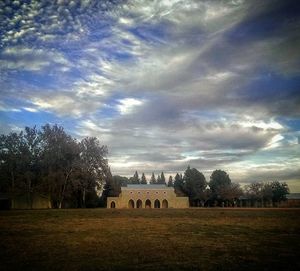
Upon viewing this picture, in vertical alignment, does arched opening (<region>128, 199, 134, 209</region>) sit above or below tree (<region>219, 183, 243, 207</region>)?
below

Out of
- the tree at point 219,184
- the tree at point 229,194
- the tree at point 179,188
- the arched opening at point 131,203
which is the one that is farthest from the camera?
the tree at point 179,188

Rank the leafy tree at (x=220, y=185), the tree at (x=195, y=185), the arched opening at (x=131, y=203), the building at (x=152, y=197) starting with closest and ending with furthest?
the building at (x=152, y=197)
the arched opening at (x=131, y=203)
the leafy tree at (x=220, y=185)
the tree at (x=195, y=185)

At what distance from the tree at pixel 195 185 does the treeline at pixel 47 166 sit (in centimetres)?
4528

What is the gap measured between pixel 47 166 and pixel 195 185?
57979 millimetres

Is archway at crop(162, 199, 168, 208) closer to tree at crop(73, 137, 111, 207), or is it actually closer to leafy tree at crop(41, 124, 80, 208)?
tree at crop(73, 137, 111, 207)

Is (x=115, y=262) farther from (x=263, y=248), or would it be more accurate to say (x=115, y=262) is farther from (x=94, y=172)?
(x=94, y=172)

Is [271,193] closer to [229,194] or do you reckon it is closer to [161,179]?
[229,194]

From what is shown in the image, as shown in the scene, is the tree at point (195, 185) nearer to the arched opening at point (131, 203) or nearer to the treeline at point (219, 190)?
the treeline at point (219, 190)

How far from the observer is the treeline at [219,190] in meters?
98.2

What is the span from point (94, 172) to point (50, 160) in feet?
35.9

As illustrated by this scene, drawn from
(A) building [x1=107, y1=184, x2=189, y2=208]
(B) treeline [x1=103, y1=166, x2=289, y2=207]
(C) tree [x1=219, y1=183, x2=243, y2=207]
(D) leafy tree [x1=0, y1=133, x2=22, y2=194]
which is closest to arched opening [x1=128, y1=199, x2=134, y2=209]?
(A) building [x1=107, y1=184, x2=189, y2=208]

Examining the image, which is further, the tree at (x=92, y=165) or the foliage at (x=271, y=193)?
the foliage at (x=271, y=193)

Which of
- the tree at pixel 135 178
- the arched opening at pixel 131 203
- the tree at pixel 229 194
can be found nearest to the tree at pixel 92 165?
the arched opening at pixel 131 203

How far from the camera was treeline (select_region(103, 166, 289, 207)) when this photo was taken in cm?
9819
